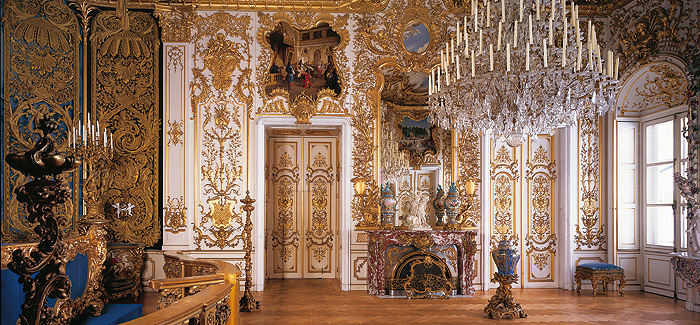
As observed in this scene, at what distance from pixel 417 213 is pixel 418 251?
650 mm

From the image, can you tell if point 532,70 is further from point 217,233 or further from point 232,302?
point 217,233

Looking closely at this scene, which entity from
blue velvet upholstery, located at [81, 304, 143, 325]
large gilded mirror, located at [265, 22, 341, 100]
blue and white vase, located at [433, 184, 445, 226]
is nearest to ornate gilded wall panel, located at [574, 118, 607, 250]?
blue and white vase, located at [433, 184, 445, 226]

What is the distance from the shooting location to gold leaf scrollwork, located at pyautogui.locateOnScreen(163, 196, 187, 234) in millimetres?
8156

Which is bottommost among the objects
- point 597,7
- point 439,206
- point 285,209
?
point 285,209

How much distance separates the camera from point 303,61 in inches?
336

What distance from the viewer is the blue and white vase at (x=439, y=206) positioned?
830 centimetres

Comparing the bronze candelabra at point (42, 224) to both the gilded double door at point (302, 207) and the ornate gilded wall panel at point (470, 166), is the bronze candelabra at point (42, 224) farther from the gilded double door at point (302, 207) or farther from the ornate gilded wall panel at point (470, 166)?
the gilded double door at point (302, 207)

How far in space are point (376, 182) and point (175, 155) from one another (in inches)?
129

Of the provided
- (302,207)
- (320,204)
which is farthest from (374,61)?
(302,207)

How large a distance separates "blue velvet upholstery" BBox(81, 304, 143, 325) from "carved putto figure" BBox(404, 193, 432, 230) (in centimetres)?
436

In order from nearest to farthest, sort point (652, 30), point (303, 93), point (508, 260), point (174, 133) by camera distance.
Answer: point (508, 260)
point (652, 30)
point (174, 133)
point (303, 93)

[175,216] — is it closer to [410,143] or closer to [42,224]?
[410,143]

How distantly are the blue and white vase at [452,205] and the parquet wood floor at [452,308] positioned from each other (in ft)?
4.00

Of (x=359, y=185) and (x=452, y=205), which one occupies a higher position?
(x=359, y=185)
